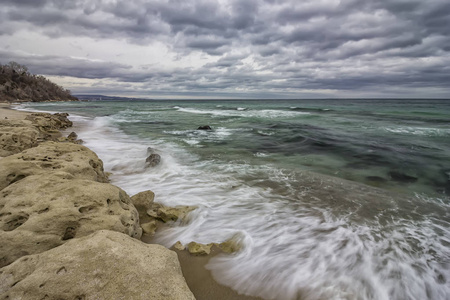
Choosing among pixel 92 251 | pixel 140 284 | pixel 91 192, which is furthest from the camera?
pixel 91 192

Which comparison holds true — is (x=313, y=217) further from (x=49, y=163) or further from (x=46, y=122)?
(x=46, y=122)

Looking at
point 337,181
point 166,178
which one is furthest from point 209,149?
point 337,181

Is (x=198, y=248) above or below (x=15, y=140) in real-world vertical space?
below

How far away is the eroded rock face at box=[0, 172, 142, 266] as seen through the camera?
7.82 ft

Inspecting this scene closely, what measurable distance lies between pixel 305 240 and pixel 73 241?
2992 millimetres

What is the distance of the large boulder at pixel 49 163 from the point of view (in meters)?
3.56

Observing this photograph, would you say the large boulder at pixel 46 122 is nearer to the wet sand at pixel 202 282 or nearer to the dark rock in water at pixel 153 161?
the dark rock in water at pixel 153 161

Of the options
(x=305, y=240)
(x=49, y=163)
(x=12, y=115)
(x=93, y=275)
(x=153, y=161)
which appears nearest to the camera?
(x=93, y=275)

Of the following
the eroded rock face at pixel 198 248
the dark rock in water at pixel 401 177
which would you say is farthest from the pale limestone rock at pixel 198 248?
the dark rock in water at pixel 401 177

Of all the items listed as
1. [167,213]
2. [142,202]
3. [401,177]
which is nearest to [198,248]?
[167,213]

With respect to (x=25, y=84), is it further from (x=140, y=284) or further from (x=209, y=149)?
(x=140, y=284)

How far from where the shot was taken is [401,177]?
21.6 ft

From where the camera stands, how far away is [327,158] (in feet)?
28.2

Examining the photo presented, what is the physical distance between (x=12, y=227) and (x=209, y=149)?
294 inches
